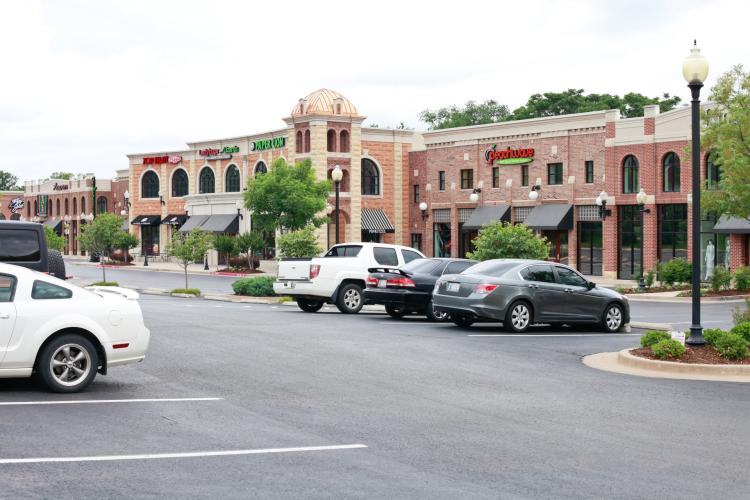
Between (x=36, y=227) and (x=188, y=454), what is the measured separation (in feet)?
37.0

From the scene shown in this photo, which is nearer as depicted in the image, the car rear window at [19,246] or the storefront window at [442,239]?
the car rear window at [19,246]

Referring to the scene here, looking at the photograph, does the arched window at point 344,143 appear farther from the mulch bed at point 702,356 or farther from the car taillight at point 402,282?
the mulch bed at point 702,356

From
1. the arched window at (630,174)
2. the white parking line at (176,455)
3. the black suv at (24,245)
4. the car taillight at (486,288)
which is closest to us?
the white parking line at (176,455)

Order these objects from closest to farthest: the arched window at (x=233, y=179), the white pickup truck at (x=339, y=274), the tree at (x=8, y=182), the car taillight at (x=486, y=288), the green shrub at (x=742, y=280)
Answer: the car taillight at (x=486, y=288), the white pickup truck at (x=339, y=274), the green shrub at (x=742, y=280), the arched window at (x=233, y=179), the tree at (x=8, y=182)

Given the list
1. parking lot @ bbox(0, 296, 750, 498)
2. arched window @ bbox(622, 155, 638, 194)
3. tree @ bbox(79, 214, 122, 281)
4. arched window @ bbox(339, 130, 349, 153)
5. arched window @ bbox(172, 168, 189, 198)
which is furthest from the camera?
arched window @ bbox(172, 168, 189, 198)

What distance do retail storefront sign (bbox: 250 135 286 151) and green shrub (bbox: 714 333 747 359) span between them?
171ft

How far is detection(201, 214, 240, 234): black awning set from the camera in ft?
230

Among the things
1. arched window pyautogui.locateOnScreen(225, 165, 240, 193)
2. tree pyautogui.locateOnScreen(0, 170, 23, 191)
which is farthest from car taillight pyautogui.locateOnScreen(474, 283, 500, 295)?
tree pyautogui.locateOnScreen(0, 170, 23, 191)

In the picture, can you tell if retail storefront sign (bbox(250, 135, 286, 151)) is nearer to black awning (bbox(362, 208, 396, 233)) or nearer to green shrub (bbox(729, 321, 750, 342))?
black awning (bbox(362, 208, 396, 233))

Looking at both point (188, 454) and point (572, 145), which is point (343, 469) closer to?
point (188, 454)

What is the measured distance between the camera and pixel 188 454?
863cm

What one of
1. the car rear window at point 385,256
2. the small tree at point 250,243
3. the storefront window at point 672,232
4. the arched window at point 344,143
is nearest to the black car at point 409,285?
the car rear window at point 385,256

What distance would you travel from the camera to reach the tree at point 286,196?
55.3 meters

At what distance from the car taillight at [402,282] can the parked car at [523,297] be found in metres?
1.79
